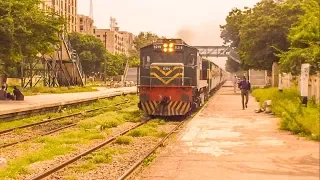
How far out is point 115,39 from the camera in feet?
522

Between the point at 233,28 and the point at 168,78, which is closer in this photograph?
the point at 168,78

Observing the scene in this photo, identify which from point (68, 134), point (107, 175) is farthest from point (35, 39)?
point (107, 175)

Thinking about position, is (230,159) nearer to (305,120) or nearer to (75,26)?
(305,120)

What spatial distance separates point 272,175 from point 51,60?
41606 millimetres

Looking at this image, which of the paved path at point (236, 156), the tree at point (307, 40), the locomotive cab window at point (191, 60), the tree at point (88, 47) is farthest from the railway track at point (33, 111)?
the tree at point (88, 47)

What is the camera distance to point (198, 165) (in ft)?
31.6

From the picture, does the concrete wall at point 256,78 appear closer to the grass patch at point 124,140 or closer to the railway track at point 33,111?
the railway track at point 33,111

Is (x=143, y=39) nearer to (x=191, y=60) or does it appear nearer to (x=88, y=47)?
(x=88, y=47)

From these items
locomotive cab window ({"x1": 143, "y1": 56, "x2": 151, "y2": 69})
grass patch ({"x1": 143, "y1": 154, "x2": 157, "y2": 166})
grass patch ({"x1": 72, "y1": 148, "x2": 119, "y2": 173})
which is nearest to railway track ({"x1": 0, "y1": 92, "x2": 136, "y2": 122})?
locomotive cab window ({"x1": 143, "y1": 56, "x2": 151, "y2": 69})

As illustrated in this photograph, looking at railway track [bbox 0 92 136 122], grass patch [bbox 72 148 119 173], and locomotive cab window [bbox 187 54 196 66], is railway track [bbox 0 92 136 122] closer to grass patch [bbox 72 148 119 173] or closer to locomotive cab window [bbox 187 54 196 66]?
locomotive cab window [bbox 187 54 196 66]

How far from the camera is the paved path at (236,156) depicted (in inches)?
342

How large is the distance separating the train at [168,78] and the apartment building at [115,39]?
11972cm

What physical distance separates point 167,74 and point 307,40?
21.7 feet

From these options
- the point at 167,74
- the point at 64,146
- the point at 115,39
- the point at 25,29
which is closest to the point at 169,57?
the point at 167,74
